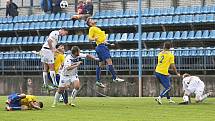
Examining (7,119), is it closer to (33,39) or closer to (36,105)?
(36,105)

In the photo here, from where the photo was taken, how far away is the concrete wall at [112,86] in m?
27.6

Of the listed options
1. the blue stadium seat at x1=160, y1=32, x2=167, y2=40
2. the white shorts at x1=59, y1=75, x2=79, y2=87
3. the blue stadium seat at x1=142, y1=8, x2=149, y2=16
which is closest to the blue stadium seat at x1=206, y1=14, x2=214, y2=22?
the blue stadium seat at x1=160, y1=32, x2=167, y2=40

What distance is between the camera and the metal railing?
27786 mm

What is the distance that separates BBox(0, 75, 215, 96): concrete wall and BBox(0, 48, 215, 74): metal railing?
2.59 feet

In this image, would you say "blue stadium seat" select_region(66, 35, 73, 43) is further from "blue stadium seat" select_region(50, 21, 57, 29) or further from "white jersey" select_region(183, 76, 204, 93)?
"white jersey" select_region(183, 76, 204, 93)

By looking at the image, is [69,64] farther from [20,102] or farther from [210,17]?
[210,17]

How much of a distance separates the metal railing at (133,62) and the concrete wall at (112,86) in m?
0.79

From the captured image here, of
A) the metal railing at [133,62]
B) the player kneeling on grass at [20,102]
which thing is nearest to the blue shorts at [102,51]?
A: the player kneeling on grass at [20,102]

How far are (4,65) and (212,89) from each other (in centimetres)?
1222

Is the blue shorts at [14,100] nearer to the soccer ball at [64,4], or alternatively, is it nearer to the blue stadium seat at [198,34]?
the blue stadium seat at [198,34]

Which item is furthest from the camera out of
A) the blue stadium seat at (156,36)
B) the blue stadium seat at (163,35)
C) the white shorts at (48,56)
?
the blue stadium seat at (156,36)

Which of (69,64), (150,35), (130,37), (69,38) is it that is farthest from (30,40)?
(69,64)

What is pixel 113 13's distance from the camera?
33938 millimetres

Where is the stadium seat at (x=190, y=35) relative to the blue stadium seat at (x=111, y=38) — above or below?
above
